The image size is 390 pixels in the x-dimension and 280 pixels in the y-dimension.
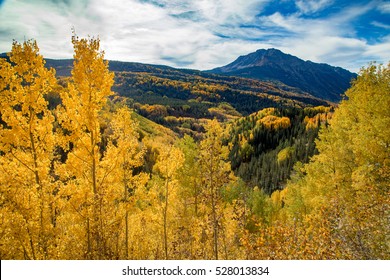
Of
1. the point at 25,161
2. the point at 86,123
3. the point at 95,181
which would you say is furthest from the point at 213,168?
the point at 25,161

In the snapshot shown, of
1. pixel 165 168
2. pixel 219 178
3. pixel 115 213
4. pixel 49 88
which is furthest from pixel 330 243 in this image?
pixel 49 88

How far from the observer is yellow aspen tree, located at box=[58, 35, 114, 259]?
8.74 metres

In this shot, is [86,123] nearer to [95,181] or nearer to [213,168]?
[95,181]

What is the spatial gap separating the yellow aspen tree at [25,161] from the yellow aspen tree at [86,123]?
860mm

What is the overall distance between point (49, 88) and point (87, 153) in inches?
102

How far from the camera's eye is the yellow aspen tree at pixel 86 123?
874 centimetres

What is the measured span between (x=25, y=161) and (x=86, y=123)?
2616 mm

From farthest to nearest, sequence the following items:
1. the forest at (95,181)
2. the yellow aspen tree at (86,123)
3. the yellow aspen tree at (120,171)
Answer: the yellow aspen tree at (120,171), the yellow aspen tree at (86,123), the forest at (95,181)

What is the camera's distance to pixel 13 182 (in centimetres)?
847

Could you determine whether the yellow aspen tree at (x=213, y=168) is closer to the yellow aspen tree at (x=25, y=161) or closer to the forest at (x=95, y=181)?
the forest at (x=95, y=181)

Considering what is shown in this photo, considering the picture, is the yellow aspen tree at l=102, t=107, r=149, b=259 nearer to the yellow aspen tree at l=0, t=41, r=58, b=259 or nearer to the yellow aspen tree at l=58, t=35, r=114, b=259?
the yellow aspen tree at l=58, t=35, r=114, b=259

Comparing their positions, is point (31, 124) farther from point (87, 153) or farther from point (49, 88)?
point (87, 153)

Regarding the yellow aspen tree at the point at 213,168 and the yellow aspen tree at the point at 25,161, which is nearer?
the yellow aspen tree at the point at 25,161

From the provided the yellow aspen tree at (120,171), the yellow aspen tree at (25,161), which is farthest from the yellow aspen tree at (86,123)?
the yellow aspen tree at (25,161)
